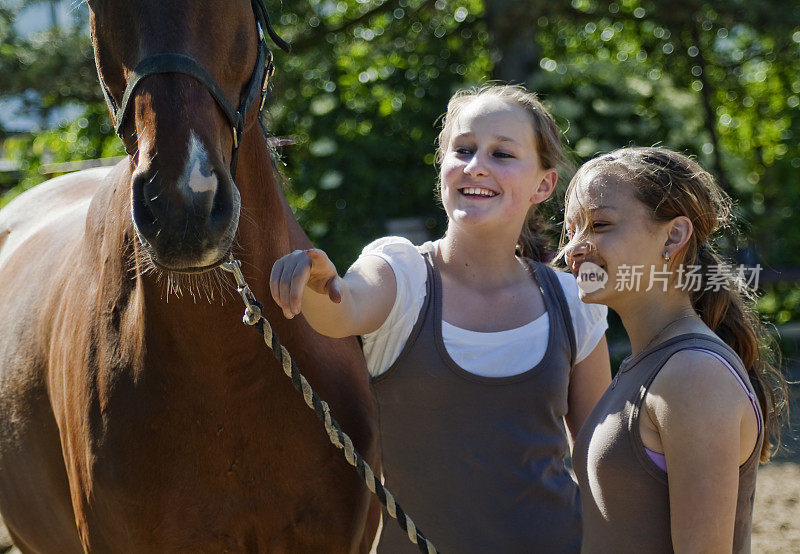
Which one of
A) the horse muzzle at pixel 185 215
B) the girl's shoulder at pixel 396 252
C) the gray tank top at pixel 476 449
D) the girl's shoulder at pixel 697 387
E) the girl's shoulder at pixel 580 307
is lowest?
the gray tank top at pixel 476 449

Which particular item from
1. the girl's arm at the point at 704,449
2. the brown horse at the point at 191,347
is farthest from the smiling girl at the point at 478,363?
the girl's arm at the point at 704,449

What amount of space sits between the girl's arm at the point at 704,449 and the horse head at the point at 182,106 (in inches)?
34.0

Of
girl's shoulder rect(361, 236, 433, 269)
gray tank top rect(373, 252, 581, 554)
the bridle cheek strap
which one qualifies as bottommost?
gray tank top rect(373, 252, 581, 554)

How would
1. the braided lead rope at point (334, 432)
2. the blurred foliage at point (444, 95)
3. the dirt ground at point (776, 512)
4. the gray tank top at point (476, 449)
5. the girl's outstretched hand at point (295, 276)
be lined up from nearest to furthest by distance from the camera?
the girl's outstretched hand at point (295, 276)
the braided lead rope at point (334, 432)
the gray tank top at point (476, 449)
the dirt ground at point (776, 512)
the blurred foliage at point (444, 95)

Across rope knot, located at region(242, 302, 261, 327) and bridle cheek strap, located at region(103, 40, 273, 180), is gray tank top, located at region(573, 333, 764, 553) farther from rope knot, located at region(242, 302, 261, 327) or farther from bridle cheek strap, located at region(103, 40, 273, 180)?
bridle cheek strap, located at region(103, 40, 273, 180)

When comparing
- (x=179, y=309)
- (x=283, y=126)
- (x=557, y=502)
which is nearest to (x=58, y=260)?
(x=179, y=309)

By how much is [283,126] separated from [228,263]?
6.51 m

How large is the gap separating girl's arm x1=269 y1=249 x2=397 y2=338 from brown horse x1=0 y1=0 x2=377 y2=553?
16cm

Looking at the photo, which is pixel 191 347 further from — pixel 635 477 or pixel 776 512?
pixel 776 512

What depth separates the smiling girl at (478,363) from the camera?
195cm

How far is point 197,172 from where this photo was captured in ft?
4.94

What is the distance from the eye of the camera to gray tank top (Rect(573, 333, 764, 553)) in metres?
1.57

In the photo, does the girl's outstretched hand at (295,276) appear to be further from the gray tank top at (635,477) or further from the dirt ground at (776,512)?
the dirt ground at (776,512)

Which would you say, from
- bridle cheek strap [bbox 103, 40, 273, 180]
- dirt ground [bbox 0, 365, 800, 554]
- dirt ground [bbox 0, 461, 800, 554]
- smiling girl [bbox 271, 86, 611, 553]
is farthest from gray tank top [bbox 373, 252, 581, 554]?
dirt ground [bbox 0, 461, 800, 554]
